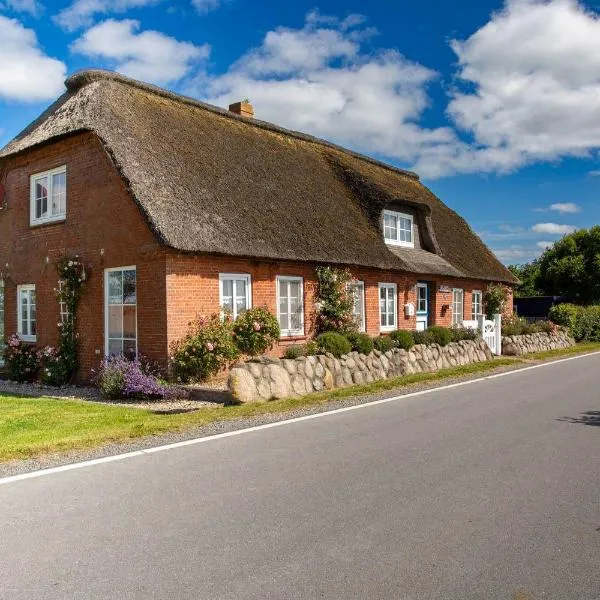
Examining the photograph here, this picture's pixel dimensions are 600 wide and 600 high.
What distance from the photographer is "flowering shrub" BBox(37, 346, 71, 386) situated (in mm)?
15242

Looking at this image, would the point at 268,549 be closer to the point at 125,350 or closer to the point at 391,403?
the point at 391,403

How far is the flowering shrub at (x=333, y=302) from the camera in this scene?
56.6 feet

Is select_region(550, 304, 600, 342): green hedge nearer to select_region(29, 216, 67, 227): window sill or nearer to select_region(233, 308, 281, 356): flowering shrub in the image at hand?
select_region(233, 308, 281, 356): flowering shrub

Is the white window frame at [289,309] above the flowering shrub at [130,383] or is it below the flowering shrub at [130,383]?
above

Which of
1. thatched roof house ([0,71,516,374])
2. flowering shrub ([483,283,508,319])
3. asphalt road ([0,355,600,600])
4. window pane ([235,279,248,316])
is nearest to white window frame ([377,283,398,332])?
thatched roof house ([0,71,516,374])

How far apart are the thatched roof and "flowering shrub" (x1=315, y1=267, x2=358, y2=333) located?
46 cm

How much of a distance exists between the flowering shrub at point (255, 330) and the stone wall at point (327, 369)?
61.4 inches

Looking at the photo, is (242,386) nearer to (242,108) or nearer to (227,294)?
(227,294)

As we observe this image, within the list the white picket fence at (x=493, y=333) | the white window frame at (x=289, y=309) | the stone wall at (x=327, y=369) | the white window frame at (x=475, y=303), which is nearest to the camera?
the stone wall at (x=327, y=369)

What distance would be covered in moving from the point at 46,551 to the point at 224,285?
34.6 ft

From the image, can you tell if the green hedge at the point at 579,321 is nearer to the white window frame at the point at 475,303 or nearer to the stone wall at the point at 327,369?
the white window frame at the point at 475,303

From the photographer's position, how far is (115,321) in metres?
14.7

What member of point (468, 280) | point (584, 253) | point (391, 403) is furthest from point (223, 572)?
point (584, 253)

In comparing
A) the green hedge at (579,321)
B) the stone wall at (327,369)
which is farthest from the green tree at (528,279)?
the stone wall at (327,369)
